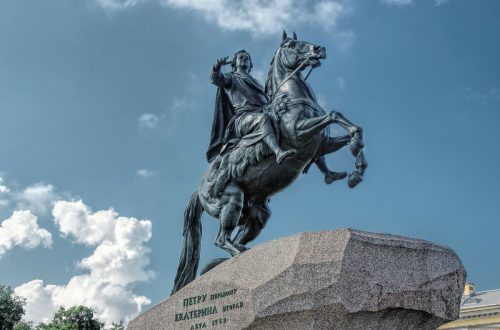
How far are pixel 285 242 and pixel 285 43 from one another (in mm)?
4027

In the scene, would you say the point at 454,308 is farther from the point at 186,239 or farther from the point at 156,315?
the point at 186,239

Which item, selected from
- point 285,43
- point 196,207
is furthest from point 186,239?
point 285,43

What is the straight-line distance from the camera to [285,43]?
11.2m

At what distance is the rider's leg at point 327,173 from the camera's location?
1085cm

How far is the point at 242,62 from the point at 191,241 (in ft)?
11.3

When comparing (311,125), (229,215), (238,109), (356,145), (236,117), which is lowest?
(229,215)

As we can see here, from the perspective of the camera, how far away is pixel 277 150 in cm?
997

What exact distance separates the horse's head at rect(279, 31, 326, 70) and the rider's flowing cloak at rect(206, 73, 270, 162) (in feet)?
3.30

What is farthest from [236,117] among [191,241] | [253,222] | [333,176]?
[191,241]

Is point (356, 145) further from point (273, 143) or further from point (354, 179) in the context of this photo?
point (273, 143)

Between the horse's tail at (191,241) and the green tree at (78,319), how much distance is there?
91.6 feet

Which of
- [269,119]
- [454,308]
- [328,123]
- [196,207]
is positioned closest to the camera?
[454,308]

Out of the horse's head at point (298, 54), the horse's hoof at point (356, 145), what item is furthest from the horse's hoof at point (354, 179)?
the horse's head at point (298, 54)

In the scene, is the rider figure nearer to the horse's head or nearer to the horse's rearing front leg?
the horse's rearing front leg
